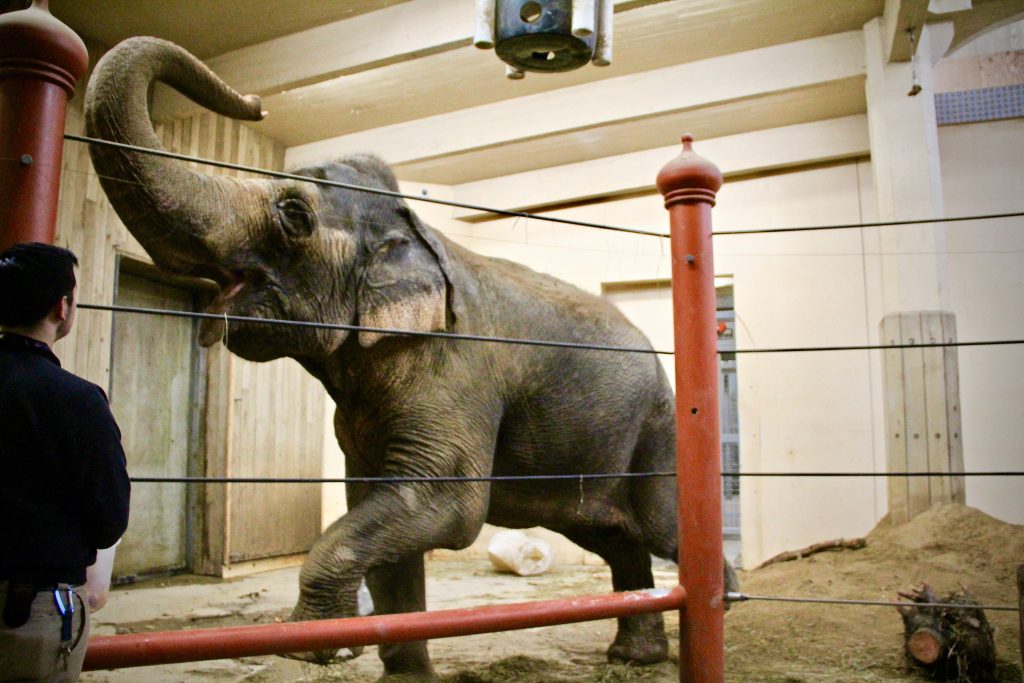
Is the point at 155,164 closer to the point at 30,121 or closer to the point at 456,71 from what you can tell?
the point at 30,121

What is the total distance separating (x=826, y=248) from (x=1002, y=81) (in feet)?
5.45

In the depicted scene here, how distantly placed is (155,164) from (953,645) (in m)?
2.92

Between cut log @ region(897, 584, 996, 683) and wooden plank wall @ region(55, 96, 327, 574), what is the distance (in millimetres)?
4589

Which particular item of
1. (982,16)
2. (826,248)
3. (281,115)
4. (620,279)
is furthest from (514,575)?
(982,16)

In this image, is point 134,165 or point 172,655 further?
point 134,165

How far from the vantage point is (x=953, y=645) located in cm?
291

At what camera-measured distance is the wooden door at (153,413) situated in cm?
573

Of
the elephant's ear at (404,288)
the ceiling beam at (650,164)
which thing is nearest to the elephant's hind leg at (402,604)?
the elephant's ear at (404,288)

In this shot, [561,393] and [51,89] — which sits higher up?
[51,89]

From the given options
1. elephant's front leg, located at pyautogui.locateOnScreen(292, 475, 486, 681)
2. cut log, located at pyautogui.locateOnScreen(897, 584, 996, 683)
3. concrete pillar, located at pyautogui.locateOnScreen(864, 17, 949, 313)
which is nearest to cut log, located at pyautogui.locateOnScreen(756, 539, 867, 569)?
concrete pillar, located at pyautogui.locateOnScreen(864, 17, 949, 313)

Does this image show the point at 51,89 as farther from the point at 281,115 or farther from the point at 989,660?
the point at 281,115

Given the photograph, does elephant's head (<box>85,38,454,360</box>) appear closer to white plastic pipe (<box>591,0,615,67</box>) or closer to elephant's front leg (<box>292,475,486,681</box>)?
elephant's front leg (<box>292,475,486,681</box>)

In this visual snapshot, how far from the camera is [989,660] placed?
2920mm

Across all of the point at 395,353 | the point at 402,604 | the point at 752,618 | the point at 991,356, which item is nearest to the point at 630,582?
the point at 752,618
